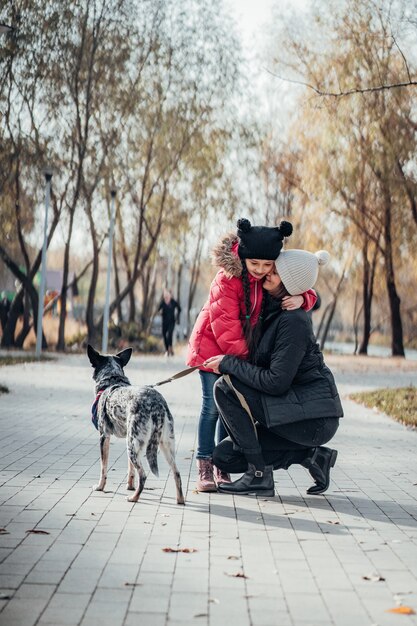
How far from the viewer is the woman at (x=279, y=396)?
23.2 ft

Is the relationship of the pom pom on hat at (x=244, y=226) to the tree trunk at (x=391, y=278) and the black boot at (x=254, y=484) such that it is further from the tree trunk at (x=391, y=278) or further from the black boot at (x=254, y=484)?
the tree trunk at (x=391, y=278)

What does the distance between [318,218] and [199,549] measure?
28.6m

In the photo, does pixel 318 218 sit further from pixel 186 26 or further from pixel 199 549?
pixel 199 549

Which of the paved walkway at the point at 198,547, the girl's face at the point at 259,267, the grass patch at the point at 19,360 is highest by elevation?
the girl's face at the point at 259,267

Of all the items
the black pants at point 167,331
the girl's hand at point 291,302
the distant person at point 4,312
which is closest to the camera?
the girl's hand at point 291,302

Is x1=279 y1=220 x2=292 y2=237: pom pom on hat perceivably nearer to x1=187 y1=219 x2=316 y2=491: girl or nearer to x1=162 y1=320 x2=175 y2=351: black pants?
x1=187 y1=219 x2=316 y2=491: girl

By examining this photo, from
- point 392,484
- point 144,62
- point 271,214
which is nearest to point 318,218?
point 144,62

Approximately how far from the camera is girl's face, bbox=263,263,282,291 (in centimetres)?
722

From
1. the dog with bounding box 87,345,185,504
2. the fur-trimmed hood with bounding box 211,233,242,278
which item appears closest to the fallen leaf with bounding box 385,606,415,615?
the dog with bounding box 87,345,185,504

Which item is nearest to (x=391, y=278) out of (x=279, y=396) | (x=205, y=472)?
(x=205, y=472)

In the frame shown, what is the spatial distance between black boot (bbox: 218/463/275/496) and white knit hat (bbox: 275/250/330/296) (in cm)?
136

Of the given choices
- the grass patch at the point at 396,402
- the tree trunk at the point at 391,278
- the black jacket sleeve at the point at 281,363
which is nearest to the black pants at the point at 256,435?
the black jacket sleeve at the point at 281,363

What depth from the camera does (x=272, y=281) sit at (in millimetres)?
7230

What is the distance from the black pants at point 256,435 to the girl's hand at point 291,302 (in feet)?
2.14
